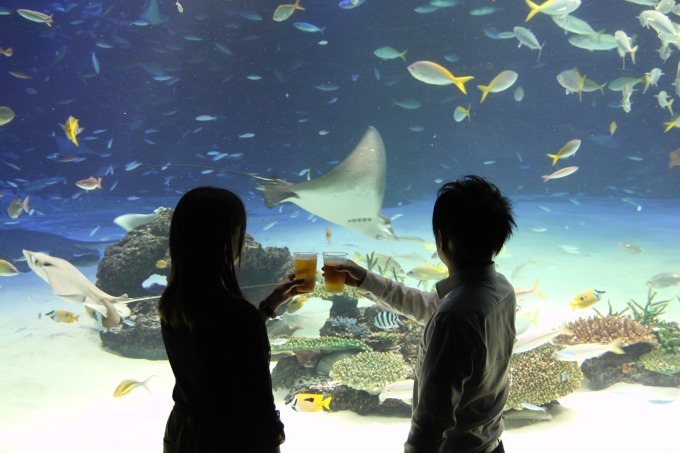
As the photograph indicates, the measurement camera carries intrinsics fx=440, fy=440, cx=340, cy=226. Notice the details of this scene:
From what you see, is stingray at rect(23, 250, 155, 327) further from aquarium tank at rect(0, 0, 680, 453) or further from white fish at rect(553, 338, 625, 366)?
white fish at rect(553, 338, 625, 366)

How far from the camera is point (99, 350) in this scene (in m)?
5.61

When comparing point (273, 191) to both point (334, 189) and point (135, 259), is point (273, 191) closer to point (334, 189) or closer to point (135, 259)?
point (334, 189)

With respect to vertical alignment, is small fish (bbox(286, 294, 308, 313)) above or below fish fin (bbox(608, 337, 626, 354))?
below

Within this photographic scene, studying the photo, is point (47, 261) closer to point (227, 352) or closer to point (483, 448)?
point (227, 352)

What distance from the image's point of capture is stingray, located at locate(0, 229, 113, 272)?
1005cm

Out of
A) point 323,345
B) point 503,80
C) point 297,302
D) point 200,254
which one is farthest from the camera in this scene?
point 503,80

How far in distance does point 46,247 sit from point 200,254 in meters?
11.9

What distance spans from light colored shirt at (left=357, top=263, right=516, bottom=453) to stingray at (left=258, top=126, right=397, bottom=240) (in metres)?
4.17

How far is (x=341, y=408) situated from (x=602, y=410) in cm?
224

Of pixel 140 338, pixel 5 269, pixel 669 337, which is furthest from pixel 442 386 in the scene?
pixel 5 269

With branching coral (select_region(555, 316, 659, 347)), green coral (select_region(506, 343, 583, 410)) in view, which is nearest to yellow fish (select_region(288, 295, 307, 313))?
green coral (select_region(506, 343, 583, 410))

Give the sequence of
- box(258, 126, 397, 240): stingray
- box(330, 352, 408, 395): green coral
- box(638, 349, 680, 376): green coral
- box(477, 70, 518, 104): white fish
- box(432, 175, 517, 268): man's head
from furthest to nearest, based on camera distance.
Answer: box(477, 70, 518, 104): white fish, box(258, 126, 397, 240): stingray, box(638, 349, 680, 376): green coral, box(330, 352, 408, 395): green coral, box(432, 175, 517, 268): man's head

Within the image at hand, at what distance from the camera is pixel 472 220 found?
3.96 ft

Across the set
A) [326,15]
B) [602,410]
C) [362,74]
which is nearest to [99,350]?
[602,410]
